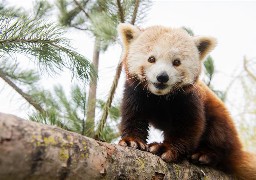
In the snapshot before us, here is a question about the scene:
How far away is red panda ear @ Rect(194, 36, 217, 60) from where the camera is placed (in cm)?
340

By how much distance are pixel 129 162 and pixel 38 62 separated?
37.3 inches

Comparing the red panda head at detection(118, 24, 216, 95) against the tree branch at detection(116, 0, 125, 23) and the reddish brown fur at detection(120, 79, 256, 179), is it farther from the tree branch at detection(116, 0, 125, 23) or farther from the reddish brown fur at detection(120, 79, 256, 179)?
the tree branch at detection(116, 0, 125, 23)

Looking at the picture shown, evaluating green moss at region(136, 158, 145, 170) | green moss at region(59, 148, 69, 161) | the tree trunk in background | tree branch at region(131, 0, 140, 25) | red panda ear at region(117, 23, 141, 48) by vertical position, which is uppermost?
tree branch at region(131, 0, 140, 25)

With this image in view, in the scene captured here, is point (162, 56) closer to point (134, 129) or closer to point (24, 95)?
point (134, 129)

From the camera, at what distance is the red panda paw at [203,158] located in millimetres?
2787

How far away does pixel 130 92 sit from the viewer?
318 cm

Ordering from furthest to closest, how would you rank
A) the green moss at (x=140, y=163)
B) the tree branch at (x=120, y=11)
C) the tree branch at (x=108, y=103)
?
the tree branch at (x=120, y=11)
the tree branch at (x=108, y=103)
the green moss at (x=140, y=163)

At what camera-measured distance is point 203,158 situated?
282cm

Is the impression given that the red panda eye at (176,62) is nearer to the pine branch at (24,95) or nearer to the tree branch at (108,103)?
the tree branch at (108,103)

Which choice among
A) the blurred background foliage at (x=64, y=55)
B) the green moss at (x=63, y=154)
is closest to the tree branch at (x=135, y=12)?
the blurred background foliage at (x=64, y=55)

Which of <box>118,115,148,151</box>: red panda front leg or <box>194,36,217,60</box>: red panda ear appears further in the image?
<box>194,36,217,60</box>: red panda ear

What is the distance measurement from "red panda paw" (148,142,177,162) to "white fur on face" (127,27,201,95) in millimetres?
443

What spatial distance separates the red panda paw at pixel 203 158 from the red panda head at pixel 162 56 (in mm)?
553

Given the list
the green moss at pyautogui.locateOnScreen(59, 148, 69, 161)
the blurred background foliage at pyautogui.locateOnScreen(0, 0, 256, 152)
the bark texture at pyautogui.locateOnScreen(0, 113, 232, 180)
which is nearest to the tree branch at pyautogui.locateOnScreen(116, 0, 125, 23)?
the blurred background foliage at pyautogui.locateOnScreen(0, 0, 256, 152)
